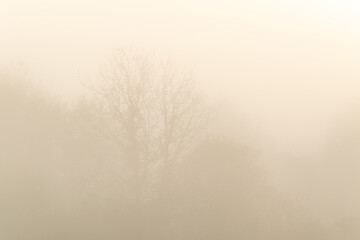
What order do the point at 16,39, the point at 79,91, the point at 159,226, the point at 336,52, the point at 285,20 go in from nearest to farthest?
the point at 159,226 → the point at 79,91 → the point at 16,39 → the point at 336,52 → the point at 285,20

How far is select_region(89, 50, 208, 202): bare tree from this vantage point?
527 inches

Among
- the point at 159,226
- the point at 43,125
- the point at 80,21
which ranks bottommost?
the point at 159,226

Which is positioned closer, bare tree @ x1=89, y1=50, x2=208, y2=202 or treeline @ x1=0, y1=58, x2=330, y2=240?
treeline @ x1=0, y1=58, x2=330, y2=240

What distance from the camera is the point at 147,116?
1373 cm

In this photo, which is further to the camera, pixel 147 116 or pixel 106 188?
pixel 147 116

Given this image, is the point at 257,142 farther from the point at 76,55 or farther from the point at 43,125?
the point at 76,55

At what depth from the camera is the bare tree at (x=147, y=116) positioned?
43.9 feet

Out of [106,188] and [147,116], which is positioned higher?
[147,116]

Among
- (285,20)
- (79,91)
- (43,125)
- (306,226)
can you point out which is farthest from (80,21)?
(306,226)

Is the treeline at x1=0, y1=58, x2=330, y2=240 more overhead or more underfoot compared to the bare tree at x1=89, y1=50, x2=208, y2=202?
more underfoot

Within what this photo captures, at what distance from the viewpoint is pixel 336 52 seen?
20.7 metres

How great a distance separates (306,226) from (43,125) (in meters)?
8.92

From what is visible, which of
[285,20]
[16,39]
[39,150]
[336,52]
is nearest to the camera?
[39,150]

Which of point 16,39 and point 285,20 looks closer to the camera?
point 16,39
